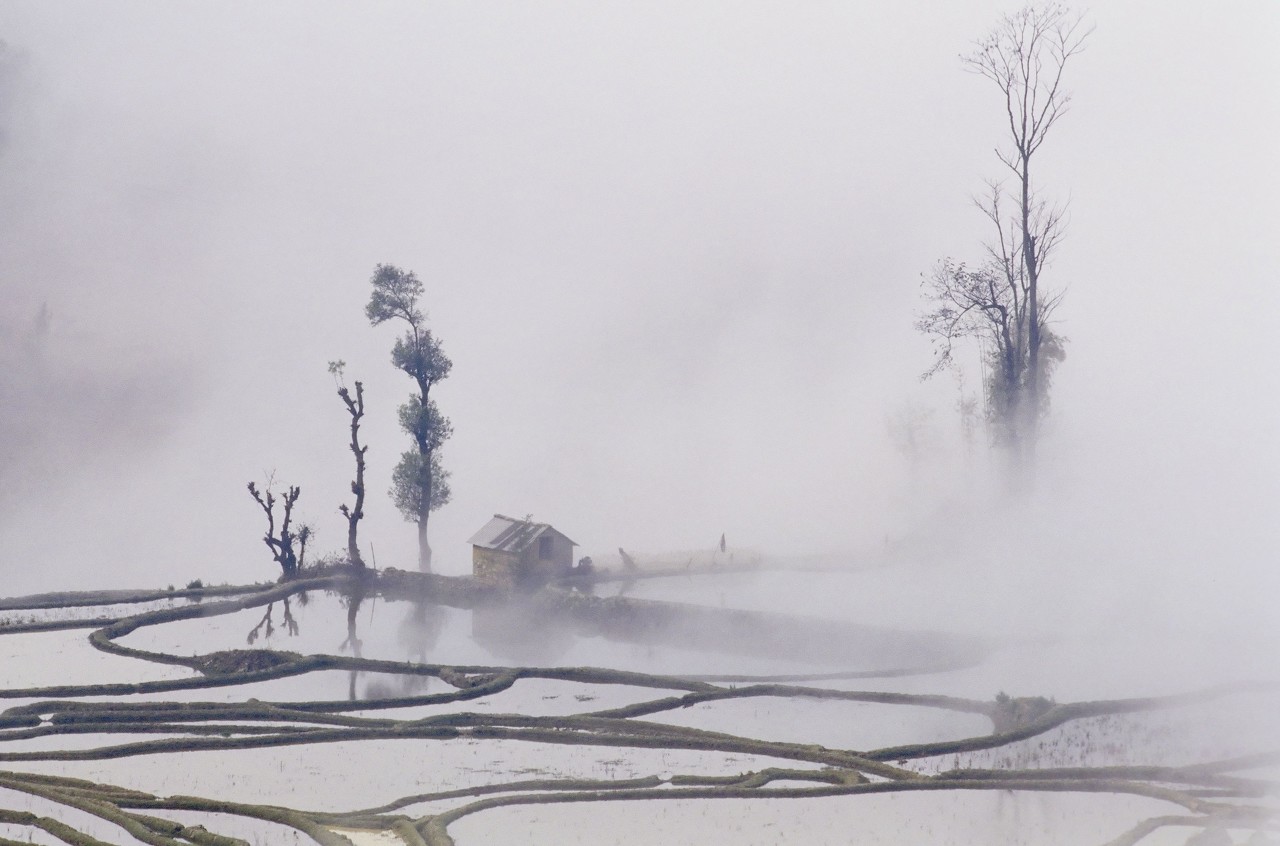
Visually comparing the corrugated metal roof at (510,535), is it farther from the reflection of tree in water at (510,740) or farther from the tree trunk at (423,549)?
the tree trunk at (423,549)

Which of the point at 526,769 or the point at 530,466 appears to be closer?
the point at 526,769

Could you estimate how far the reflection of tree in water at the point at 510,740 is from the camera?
2209 cm

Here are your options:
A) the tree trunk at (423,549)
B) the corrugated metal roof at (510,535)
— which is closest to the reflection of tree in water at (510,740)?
the corrugated metal roof at (510,535)

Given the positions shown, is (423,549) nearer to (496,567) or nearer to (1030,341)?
(496,567)

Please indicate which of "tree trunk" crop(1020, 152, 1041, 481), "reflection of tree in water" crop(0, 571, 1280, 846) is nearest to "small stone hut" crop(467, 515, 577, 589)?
"reflection of tree in water" crop(0, 571, 1280, 846)

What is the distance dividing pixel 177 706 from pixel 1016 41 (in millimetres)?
37809

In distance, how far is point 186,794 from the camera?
23.8m

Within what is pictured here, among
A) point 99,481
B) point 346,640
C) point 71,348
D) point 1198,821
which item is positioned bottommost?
point 1198,821

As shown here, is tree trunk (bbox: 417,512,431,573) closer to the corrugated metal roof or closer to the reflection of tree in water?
the corrugated metal roof

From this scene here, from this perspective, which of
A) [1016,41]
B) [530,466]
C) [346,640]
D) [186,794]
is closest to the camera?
[186,794]

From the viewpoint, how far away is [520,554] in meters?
43.9

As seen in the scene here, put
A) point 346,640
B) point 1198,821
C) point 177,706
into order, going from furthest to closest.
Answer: point 346,640, point 177,706, point 1198,821

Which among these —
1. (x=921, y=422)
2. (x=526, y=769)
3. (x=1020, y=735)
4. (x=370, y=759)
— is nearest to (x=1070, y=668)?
(x=1020, y=735)

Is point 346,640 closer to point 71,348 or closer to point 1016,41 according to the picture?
point 1016,41
